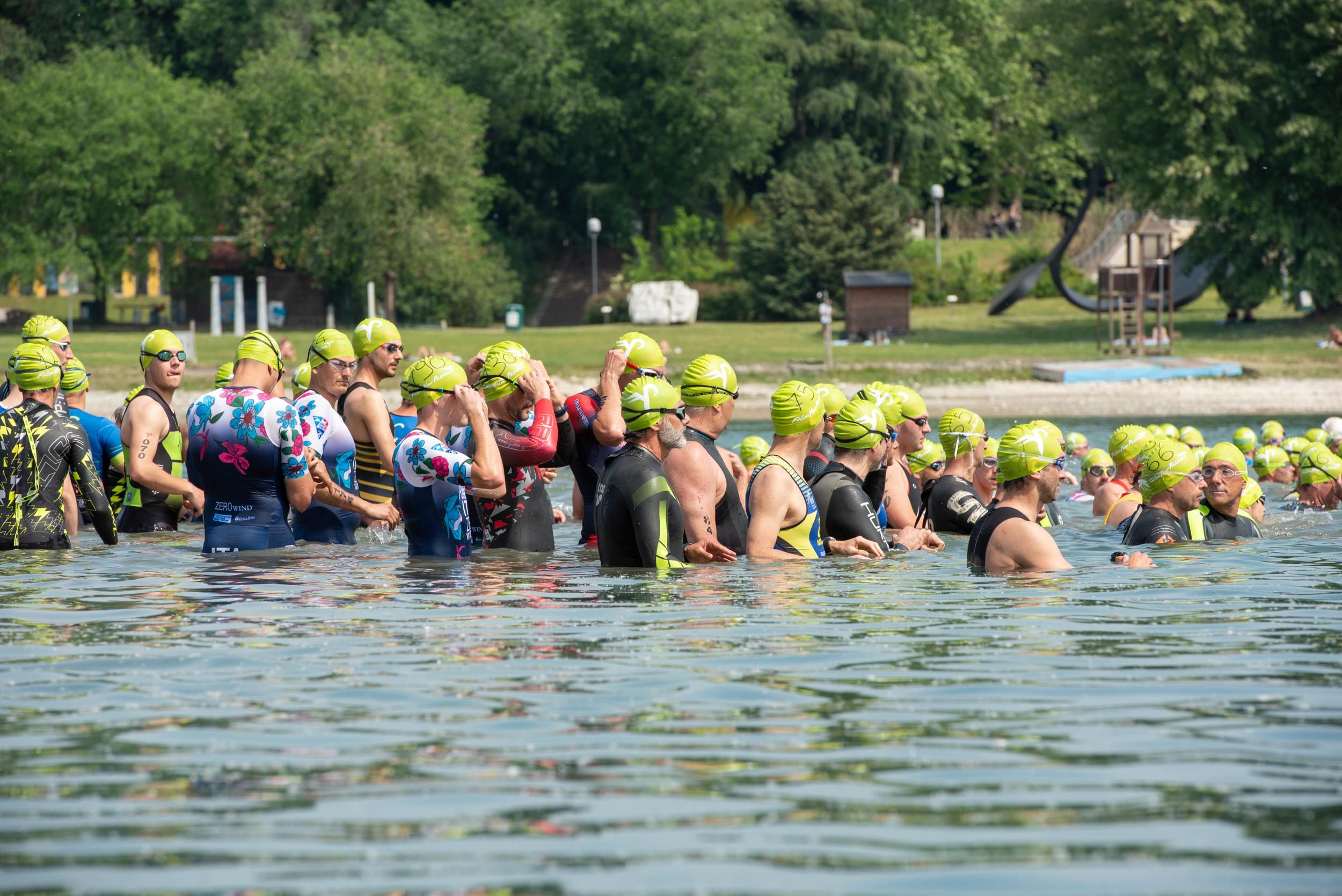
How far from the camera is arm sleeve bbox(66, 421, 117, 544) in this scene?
32.2 ft

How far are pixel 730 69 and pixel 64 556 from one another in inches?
2208

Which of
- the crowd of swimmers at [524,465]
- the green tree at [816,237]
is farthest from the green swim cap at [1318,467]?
the green tree at [816,237]

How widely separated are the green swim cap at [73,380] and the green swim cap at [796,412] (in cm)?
501

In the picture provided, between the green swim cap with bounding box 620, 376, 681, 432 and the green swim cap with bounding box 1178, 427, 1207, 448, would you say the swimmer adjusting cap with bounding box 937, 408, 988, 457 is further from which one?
the green swim cap with bounding box 1178, 427, 1207, 448

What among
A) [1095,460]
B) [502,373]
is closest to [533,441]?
[502,373]

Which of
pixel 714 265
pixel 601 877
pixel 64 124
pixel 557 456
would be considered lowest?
pixel 601 877

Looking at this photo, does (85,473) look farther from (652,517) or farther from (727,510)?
(727,510)

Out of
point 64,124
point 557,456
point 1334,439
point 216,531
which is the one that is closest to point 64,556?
point 216,531

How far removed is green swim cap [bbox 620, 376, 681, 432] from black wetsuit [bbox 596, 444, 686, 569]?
0.15 meters

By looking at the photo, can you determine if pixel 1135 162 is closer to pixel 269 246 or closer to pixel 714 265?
pixel 714 265

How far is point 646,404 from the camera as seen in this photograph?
332 inches

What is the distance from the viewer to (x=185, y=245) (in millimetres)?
57156

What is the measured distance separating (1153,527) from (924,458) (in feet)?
10.5

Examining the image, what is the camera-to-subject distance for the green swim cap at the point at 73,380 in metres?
10.9
